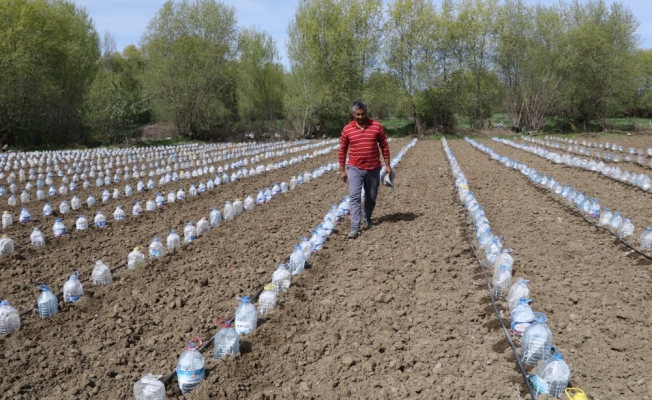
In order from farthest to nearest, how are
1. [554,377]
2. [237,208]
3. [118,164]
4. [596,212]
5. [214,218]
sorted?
1. [118,164]
2. [237,208]
3. [214,218]
4. [596,212]
5. [554,377]

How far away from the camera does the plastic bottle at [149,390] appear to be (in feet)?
10.5

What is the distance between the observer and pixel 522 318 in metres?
3.88

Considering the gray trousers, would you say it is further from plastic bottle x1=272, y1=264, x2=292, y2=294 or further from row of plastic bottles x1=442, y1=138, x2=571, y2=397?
plastic bottle x1=272, y1=264, x2=292, y2=294

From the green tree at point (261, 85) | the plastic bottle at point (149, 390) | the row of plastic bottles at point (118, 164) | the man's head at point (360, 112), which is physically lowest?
the plastic bottle at point (149, 390)

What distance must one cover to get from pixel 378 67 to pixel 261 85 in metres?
10.6

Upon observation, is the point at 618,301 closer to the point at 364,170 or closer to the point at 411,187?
the point at 364,170

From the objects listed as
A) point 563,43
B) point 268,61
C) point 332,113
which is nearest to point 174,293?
point 332,113

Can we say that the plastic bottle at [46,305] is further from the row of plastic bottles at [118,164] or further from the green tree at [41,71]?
the green tree at [41,71]

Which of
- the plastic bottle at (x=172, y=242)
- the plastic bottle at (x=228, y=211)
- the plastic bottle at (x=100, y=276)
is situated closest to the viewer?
the plastic bottle at (x=100, y=276)

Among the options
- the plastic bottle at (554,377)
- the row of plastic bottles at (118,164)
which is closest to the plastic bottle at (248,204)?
the row of plastic bottles at (118,164)

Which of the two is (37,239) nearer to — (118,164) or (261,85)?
(118,164)

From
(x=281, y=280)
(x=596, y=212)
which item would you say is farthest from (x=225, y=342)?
(x=596, y=212)

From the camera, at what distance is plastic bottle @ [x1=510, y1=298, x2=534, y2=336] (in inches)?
152

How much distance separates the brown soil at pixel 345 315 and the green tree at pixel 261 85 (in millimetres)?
34506
